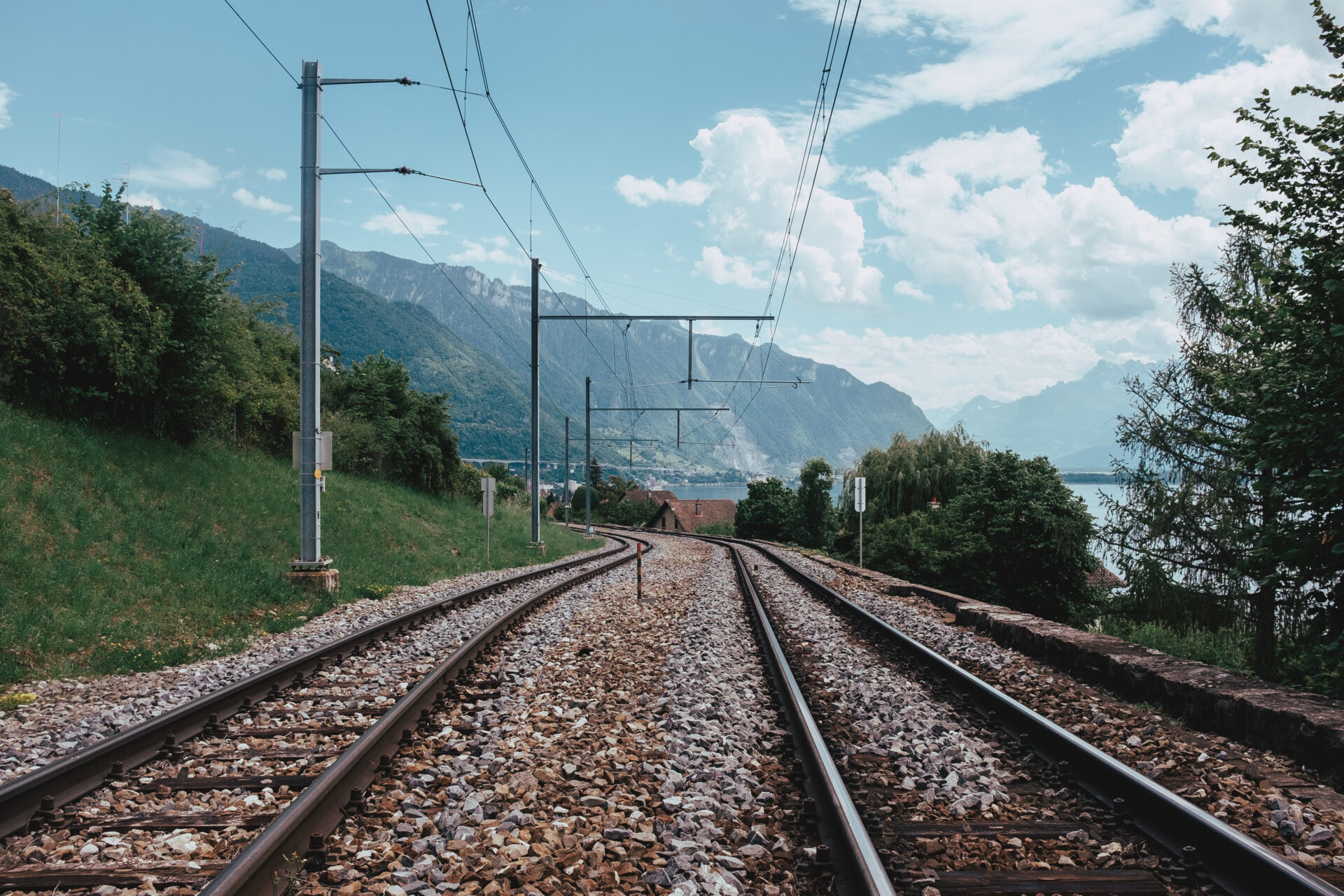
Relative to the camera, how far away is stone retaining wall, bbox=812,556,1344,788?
5180 mm

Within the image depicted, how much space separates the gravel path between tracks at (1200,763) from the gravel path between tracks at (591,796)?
240 cm

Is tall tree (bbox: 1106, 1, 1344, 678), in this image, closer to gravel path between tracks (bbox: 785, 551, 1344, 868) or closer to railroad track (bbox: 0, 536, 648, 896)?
gravel path between tracks (bbox: 785, 551, 1344, 868)

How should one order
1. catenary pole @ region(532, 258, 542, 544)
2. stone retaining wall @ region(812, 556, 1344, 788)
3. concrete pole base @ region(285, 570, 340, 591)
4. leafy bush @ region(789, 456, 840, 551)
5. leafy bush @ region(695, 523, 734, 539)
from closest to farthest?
stone retaining wall @ region(812, 556, 1344, 788)
concrete pole base @ region(285, 570, 340, 591)
catenary pole @ region(532, 258, 542, 544)
leafy bush @ region(789, 456, 840, 551)
leafy bush @ region(695, 523, 734, 539)

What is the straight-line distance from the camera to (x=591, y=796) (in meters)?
4.61

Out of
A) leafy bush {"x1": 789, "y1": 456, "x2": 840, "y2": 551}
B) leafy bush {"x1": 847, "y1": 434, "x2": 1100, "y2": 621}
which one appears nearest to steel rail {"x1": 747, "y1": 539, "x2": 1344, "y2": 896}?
leafy bush {"x1": 847, "y1": 434, "x2": 1100, "y2": 621}

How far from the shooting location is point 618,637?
10.1 meters

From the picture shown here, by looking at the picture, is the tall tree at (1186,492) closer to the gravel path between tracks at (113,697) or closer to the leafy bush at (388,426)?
the gravel path between tracks at (113,697)

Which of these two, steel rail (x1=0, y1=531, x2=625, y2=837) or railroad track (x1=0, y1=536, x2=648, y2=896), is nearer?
railroad track (x1=0, y1=536, x2=648, y2=896)

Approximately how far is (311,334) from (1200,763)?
514 inches

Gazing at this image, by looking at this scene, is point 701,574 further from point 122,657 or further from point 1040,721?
point 1040,721

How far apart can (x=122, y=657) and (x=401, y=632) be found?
298 centimetres

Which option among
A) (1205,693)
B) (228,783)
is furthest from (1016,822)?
(228,783)

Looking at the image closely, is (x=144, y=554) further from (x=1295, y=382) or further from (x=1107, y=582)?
(x=1107, y=582)

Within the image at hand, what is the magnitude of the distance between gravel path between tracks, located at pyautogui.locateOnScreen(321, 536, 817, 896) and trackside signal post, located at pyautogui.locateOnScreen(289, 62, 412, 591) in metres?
6.59
